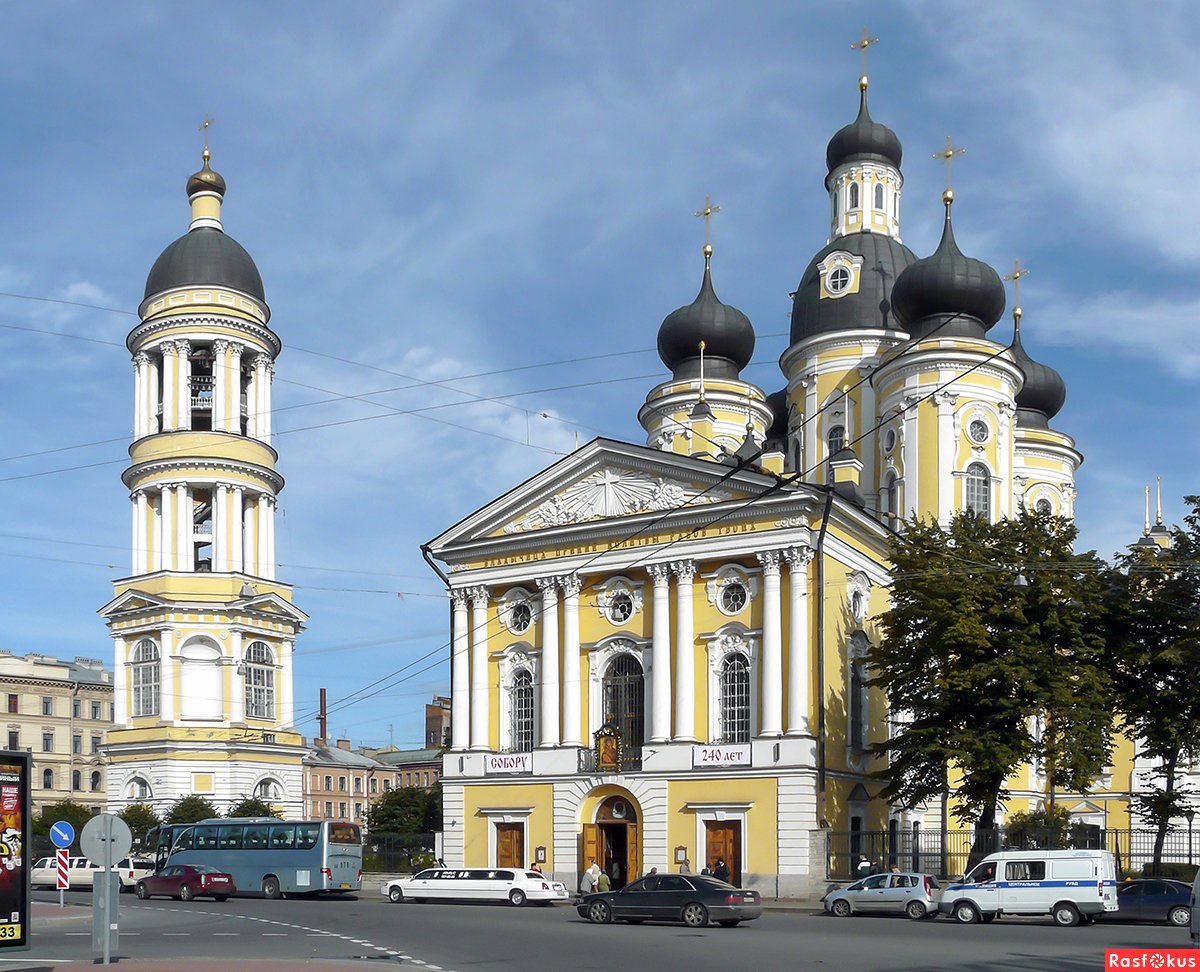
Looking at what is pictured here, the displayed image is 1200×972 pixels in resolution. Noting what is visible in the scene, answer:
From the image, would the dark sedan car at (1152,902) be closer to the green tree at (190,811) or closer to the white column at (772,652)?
the white column at (772,652)

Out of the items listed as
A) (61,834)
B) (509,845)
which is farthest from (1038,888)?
(509,845)

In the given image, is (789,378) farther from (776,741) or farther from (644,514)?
(776,741)

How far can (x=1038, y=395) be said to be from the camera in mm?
70312

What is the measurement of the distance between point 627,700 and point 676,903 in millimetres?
16552

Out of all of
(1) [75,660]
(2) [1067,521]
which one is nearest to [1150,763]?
(2) [1067,521]

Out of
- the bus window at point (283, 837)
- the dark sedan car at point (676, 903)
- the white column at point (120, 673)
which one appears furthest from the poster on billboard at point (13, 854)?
the white column at point (120, 673)

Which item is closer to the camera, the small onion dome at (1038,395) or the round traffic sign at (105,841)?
the round traffic sign at (105,841)

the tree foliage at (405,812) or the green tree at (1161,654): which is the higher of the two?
the green tree at (1161,654)

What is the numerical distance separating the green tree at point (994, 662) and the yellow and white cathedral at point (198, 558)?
3691 cm

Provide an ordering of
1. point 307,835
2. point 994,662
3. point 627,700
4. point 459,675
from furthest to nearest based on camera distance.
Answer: point 459,675 < point 627,700 < point 307,835 < point 994,662

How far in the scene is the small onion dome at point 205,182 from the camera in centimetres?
7431

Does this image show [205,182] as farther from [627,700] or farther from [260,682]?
[627,700]

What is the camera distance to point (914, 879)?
35.3 meters

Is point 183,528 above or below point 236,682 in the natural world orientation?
above
